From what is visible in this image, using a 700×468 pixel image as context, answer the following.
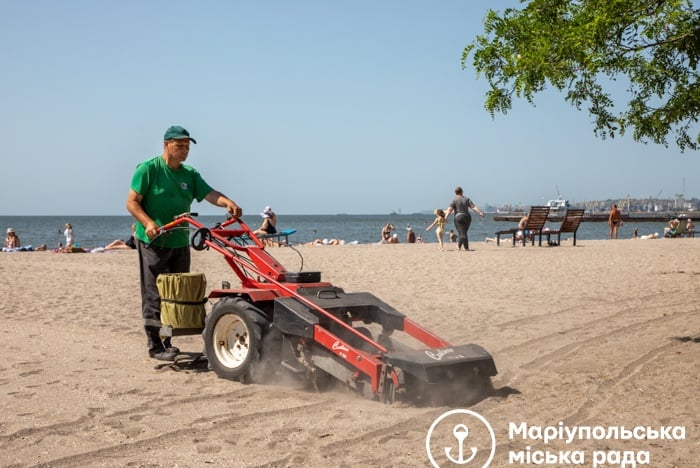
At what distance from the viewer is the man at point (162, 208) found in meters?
6.76

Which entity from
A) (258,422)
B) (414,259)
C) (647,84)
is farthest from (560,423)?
(414,259)

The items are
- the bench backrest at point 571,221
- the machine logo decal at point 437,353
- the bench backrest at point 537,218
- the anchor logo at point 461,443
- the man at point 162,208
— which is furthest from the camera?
the bench backrest at point 571,221

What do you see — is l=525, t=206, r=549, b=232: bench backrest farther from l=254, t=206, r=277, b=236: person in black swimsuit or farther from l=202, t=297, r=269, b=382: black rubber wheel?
l=202, t=297, r=269, b=382: black rubber wheel

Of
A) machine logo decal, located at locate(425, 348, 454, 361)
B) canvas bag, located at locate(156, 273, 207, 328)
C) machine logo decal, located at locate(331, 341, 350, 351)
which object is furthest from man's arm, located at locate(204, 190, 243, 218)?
machine logo decal, located at locate(425, 348, 454, 361)

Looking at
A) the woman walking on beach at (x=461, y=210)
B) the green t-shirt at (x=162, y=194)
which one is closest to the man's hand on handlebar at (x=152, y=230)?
the green t-shirt at (x=162, y=194)

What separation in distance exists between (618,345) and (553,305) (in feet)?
9.36

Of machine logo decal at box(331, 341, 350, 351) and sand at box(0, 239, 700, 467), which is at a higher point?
machine logo decal at box(331, 341, 350, 351)

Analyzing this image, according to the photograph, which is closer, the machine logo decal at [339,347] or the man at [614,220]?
the machine logo decal at [339,347]

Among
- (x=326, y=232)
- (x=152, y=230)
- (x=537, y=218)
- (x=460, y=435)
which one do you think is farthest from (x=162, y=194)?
(x=326, y=232)

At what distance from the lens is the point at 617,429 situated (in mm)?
4648

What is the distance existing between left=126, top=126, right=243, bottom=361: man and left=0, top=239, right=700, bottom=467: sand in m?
0.49

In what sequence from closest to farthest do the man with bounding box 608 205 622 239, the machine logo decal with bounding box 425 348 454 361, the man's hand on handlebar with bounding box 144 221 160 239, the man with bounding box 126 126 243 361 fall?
the machine logo decal with bounding box 425 348 454 361 < the man's hand on handlebar with bounding box 144 221 160 239 < the man with bounding box 126 126 243 361 < the man with bounding box 608 205 622 239

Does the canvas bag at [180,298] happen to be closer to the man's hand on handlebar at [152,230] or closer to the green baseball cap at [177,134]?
the man's hand on handlebar at [152,230]

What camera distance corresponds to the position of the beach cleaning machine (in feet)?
17.2
